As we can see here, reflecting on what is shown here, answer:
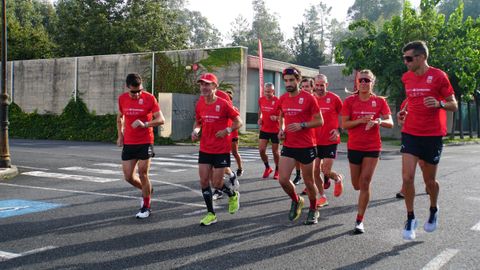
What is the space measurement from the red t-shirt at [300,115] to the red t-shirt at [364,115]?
45 cm

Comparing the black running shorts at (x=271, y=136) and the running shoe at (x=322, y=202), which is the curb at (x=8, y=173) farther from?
the running shoe at (x=322, y=202)

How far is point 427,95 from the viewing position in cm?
555

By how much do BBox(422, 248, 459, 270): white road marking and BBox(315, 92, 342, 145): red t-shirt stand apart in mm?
3218

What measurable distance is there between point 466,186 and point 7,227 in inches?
351

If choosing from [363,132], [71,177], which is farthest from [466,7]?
[363,132]

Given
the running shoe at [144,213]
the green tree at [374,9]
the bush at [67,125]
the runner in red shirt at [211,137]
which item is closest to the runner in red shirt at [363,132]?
the runner in red shirt at [211,137]

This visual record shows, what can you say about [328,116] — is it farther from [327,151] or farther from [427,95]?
[427,95]

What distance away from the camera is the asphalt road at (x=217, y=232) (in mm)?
4910

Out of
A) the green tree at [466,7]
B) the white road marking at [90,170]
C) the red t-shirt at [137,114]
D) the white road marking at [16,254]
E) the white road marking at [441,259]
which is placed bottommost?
the white road marking at [16,254]

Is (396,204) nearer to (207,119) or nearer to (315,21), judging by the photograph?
(207,119)

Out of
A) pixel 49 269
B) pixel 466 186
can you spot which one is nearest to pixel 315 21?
pixel 466 186

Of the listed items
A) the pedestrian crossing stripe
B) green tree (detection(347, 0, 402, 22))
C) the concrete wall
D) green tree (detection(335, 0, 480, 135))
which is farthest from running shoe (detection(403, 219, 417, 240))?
green tree (detection(347, 0, 402, 22))

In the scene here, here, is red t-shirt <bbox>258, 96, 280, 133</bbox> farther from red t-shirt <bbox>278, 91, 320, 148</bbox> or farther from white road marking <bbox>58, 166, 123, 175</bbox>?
red t-shirt <bbox>278, 91, 320, 148</bbox>

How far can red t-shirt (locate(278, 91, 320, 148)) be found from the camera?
6340 mm
